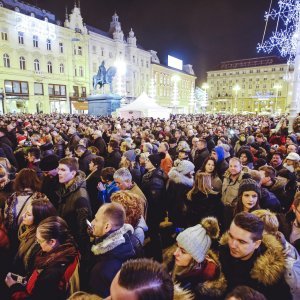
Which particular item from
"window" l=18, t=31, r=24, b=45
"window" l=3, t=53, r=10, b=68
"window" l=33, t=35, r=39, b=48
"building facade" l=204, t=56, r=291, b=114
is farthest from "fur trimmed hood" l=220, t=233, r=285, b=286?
"building facade" l=204, t=56, r=291, b=114

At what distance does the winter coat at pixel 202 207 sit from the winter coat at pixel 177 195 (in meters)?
0.30

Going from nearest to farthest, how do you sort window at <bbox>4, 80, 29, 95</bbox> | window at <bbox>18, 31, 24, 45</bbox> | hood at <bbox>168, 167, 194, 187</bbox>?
hood at <bbox>168, 167, 194, 187</bbox>, window at <bbox>4, 80, 29, 95</bbox>, window at <bbox>18, 31, 24, 45</bbox>

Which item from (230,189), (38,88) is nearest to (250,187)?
(230,189)

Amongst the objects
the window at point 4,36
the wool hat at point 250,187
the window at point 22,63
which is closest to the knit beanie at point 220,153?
the wool hat at point 250,187

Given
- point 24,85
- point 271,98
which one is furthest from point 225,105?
point 24,85

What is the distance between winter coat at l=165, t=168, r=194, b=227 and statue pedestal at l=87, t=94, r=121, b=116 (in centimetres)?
2551

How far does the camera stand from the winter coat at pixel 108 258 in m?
2.09

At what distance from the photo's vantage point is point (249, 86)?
92.8 meters

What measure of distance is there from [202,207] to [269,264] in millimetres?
1851

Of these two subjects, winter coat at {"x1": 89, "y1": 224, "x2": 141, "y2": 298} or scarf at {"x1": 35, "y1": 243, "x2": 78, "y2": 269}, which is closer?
winter coat at {"x1": 89, "y1": 224, "x2": 141, "y2": 298}

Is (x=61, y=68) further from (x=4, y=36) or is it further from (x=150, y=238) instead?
(x=150, y=238)

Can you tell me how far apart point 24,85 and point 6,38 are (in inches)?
259

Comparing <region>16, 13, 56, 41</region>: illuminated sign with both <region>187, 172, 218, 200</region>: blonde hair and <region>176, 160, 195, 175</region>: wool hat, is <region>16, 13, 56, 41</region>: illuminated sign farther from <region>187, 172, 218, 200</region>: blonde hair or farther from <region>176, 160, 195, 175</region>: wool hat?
<region>187, 172, 218, 200</region>: blonde hair

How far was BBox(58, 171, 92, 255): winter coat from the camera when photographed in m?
3.37
